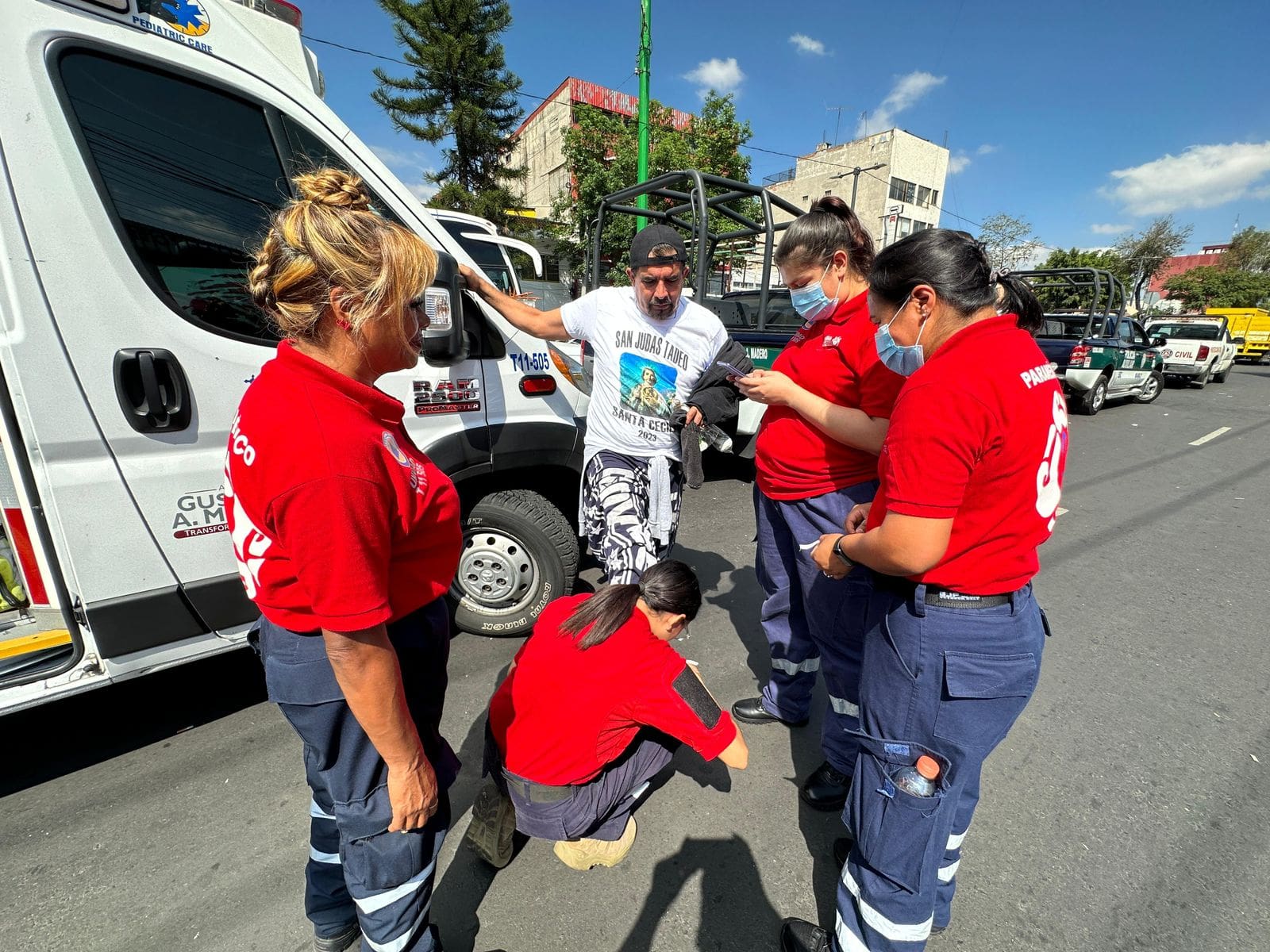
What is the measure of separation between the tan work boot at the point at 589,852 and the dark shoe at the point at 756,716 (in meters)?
0.89

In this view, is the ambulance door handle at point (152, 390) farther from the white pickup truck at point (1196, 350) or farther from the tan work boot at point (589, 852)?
the white pickup truck at point (1196, 350)

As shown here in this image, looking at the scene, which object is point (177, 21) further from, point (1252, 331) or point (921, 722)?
point (1252, 331)

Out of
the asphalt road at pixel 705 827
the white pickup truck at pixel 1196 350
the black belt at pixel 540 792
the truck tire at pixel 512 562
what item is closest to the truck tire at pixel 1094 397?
the white pickup truck at pixel 1196 350

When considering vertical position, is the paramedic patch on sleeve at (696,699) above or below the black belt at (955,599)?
below

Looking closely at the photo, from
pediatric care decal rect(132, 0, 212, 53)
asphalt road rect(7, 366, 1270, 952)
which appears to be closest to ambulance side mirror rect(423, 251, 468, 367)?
pediatric care decal rect(132, 0, 212, 53)

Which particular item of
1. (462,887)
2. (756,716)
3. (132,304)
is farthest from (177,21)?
(756,716)

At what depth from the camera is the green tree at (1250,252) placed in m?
36.8

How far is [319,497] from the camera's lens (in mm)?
903

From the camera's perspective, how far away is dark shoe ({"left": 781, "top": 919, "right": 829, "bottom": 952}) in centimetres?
158

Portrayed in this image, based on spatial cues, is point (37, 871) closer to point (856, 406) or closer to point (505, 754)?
point (505, 754)

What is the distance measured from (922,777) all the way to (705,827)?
101 centimetres

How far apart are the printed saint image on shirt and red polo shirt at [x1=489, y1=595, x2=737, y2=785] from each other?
3.08 ft

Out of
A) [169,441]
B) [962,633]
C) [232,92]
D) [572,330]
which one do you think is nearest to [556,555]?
[572,330]

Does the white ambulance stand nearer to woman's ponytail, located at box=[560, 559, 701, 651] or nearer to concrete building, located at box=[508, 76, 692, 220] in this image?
woman's ponytail, located at box=[560, 559, 701, 651]
